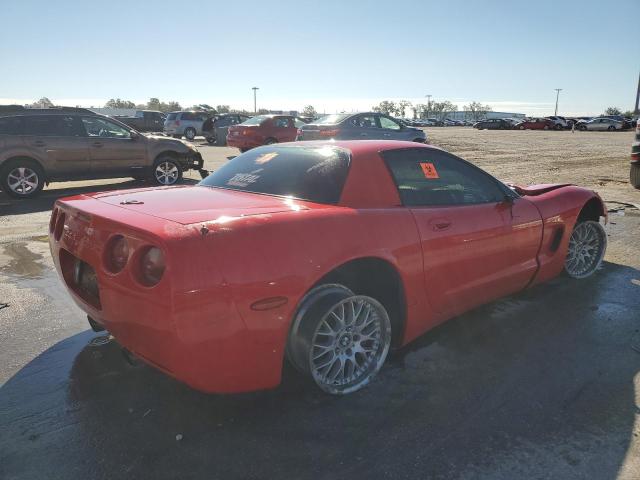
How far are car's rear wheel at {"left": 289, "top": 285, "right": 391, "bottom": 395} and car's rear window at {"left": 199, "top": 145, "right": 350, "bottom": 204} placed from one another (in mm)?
598

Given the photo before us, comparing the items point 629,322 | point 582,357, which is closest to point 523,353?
point 582,357

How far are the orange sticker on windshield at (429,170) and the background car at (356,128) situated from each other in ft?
34.1

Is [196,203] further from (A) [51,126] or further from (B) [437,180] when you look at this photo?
(A) [51,126]

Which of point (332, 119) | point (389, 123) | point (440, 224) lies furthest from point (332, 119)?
point (440, 224)

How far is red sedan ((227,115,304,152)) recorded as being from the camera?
17375mm

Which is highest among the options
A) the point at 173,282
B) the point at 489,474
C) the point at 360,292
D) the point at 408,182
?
the point at 408,182

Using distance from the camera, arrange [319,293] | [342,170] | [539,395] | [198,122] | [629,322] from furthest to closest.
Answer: [198,122] < [629,322] < [342,170] < [539,395] < [319,293]

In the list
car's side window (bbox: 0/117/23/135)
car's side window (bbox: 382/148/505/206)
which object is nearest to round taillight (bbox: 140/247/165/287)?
car's side window (bbox: 382/148/505/206)

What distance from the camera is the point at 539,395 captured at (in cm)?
273

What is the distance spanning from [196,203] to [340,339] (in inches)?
43.1

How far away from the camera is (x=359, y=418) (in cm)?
252

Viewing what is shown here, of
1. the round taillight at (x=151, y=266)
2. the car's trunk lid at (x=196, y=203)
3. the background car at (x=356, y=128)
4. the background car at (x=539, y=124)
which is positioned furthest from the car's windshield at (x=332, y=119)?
the background car at (x=539, y=124)

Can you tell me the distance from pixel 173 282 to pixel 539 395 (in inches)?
81.0

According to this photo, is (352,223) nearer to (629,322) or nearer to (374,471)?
(374,471)
